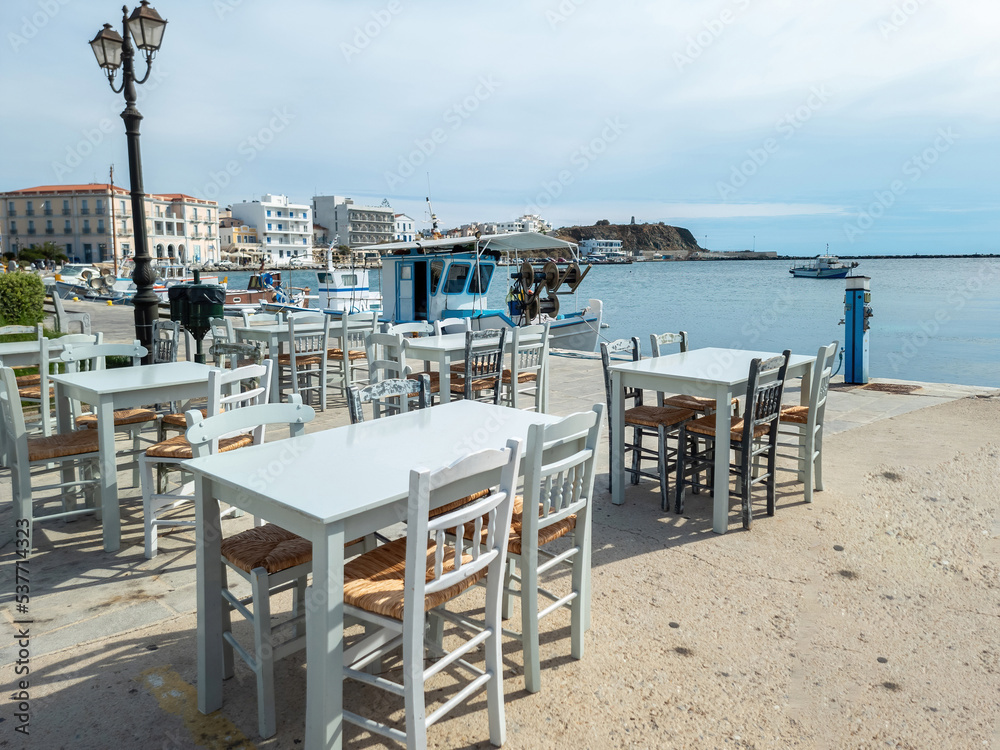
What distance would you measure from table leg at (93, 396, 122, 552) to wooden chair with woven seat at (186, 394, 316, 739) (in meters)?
1.12

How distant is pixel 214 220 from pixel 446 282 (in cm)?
7775

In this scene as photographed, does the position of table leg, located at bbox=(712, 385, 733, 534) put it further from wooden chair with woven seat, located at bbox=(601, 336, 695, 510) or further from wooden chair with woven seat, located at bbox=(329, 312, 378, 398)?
wooden chair with woven seat, located at bbox=(329, 312, 378, 398)

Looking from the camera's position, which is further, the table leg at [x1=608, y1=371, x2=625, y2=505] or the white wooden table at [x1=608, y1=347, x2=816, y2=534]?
the table leg at [x1=608, y1=371, x2=625, y2=505]

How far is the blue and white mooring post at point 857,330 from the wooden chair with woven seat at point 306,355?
20.1 feet

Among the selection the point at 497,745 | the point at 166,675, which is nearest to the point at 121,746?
the point at 166,675

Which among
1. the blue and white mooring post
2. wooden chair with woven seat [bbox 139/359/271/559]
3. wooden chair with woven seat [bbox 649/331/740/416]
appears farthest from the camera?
the blue and white mooring post

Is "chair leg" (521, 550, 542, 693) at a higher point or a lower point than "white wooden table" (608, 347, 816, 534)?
lower

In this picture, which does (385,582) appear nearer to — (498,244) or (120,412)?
(120,412)

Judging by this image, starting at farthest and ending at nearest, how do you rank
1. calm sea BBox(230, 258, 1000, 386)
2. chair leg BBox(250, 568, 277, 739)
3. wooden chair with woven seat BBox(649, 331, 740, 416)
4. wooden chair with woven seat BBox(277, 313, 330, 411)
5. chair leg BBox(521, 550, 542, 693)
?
calm sea BBox(230, 258, 1000, 386), wooden chair with woven seat BBox(277, 313, 330, 411), wooden chair with woven seat BBox(649, 331, 740, 416), chair leg BBox(521, 550, 542, 693), chair leg BBox(250, 568, 277, 739)

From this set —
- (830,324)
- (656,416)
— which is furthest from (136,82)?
(830,324)

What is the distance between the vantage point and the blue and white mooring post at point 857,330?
8320 millimetres

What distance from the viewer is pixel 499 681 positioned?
6.80 ft

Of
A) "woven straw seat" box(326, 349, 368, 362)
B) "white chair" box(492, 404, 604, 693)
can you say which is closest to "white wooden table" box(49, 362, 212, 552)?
"white chair" box(492, 404, 604, 693)

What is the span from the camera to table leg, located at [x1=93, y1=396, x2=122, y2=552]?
345 cm
